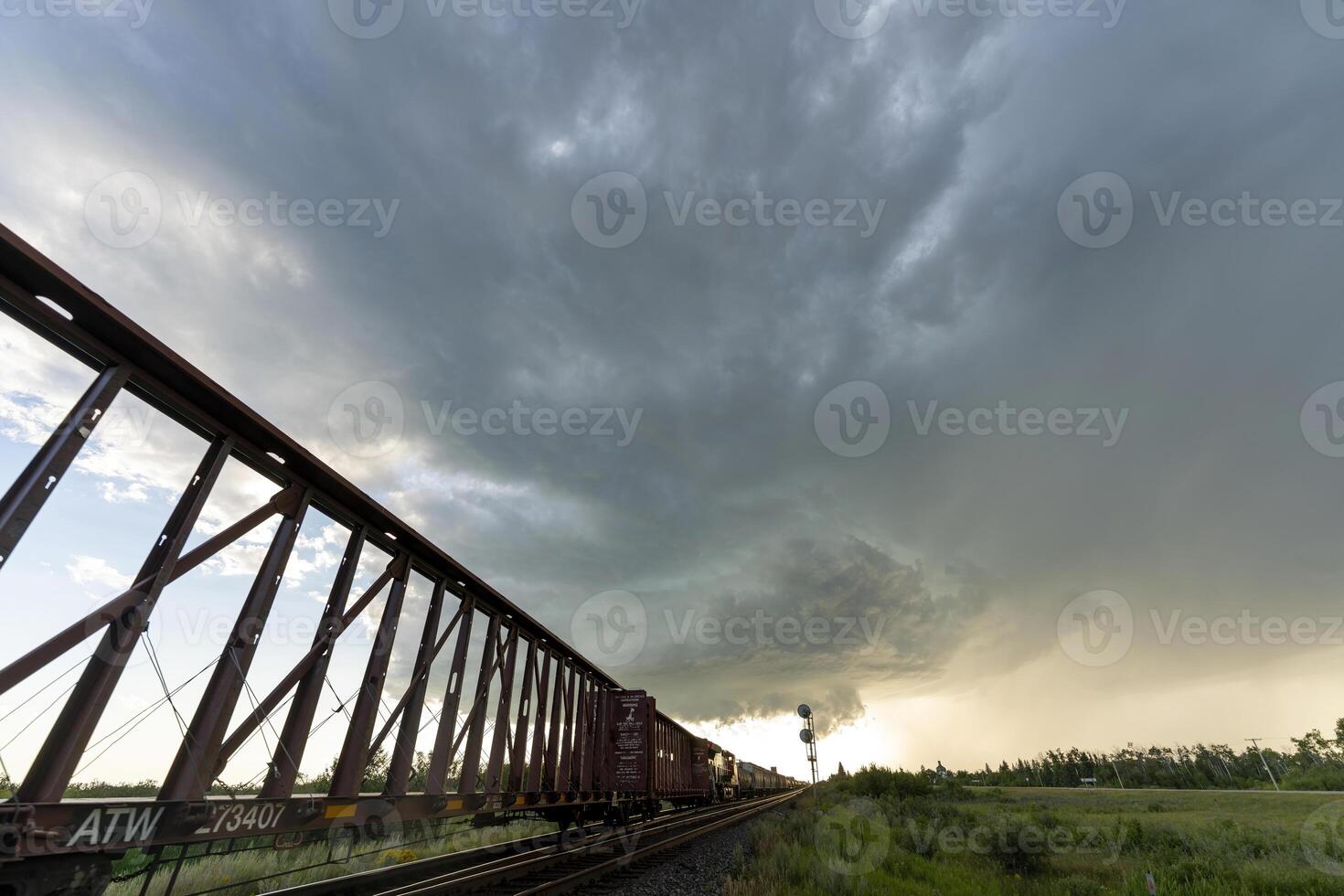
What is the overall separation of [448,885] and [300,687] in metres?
4.26

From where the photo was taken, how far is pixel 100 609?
513cm

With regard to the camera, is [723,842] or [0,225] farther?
[723,842]

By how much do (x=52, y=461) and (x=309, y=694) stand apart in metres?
4.11

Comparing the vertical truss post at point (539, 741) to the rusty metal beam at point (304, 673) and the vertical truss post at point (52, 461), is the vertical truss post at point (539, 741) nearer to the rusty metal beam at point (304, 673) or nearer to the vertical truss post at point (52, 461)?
the rusty metal beam at point (304, 673)

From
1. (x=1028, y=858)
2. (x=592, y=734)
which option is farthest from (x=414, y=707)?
(x=1028, y=858)

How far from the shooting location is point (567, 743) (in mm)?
14938

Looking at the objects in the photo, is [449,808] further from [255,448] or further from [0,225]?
[0,225]

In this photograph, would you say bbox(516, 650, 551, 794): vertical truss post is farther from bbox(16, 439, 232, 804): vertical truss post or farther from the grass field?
bbox(16, 439, 232, 804): vertical truss post

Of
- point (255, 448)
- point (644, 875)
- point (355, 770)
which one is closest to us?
point (255, 448)

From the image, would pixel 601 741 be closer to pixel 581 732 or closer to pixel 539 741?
pixel 581 732

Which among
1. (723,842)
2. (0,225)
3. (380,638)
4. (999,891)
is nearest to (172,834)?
(380,638)

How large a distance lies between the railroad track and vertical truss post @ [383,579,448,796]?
1.49 meters

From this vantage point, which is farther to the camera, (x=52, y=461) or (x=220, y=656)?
(x=220, y=656)

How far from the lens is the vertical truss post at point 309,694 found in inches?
264
